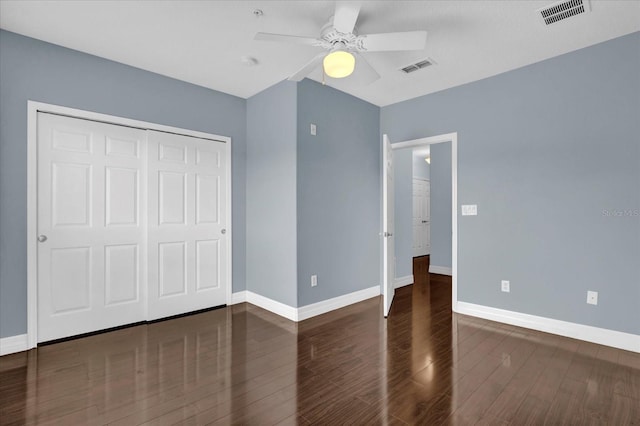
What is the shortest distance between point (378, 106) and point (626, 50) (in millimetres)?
2605

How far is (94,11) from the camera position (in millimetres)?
2432

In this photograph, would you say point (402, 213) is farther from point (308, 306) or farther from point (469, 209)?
point (308, 306)

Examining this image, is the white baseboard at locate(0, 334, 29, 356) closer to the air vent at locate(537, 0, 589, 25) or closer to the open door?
the open door

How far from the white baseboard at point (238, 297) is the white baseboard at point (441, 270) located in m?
3.75

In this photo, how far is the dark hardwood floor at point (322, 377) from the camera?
1909 mm

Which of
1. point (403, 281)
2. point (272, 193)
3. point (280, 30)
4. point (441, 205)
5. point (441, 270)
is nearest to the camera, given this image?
point (280, 30)

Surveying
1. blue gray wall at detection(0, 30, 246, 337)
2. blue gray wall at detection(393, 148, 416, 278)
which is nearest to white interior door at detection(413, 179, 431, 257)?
blue gray wall at detection(393, 148, 416, 278)

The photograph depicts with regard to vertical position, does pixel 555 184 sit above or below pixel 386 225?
above

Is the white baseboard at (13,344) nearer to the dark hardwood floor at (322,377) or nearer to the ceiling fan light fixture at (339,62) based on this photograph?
the dark hardwood floor at (322,377)

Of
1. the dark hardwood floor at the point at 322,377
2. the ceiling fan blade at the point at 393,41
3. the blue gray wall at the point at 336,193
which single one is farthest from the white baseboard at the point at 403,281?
the ceiling fan blade at the point at 393,41

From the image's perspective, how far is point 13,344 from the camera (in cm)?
271

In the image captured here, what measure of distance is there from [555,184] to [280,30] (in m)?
2.96

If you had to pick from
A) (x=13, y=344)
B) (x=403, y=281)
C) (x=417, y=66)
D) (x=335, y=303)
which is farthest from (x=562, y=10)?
(x=13, y=344)

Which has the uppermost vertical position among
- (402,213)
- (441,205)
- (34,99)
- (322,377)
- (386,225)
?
(34,99)
